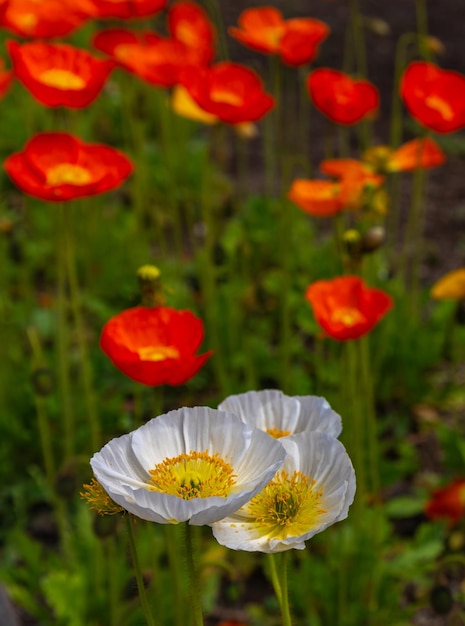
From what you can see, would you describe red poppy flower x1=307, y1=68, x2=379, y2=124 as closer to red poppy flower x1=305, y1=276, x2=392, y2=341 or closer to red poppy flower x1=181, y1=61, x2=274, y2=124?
red poppy flower x1=181, y1=61, x2=274, y2=124

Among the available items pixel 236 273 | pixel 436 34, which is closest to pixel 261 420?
pixel 236 273

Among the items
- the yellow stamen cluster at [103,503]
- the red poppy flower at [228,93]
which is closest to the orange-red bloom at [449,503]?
the red poppy flower at [228,93]

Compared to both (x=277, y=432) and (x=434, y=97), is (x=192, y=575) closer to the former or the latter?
(x=277, y=432)

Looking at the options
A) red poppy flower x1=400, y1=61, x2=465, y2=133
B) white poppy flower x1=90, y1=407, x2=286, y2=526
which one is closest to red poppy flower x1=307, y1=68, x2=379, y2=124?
red poppy flower x1=400, y1=61, x2=465, y2=133

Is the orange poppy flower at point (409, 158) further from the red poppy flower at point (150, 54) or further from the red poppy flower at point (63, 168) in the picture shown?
the red poppy flower at point (63, 168)

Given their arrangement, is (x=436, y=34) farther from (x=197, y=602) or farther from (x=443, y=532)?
(x=197, y=602)

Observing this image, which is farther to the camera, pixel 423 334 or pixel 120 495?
pixel 423 334
